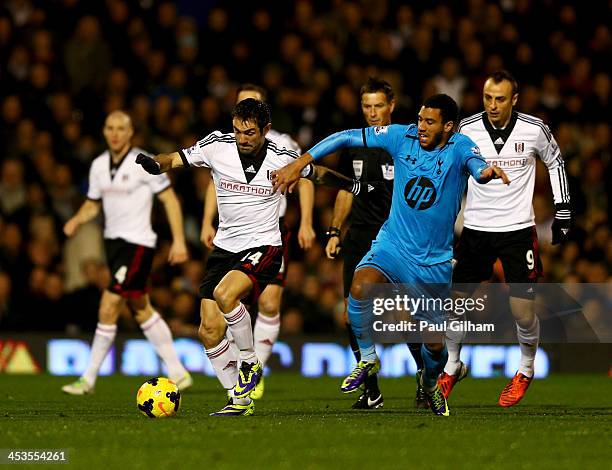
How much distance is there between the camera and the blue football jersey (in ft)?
29.9

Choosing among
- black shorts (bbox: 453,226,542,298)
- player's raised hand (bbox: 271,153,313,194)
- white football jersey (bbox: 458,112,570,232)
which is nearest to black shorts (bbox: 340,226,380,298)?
black shorts (bbox: 453,226,542,298)

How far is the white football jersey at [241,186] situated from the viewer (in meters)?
9.67

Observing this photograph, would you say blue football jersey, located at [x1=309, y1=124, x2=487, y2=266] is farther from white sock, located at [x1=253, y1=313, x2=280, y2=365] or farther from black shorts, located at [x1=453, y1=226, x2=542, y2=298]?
white sock, located at [x1=253, y1=313, x2=280, y2=365]

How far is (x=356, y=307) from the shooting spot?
9281 mm

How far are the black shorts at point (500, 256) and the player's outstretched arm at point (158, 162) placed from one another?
8.49 feet

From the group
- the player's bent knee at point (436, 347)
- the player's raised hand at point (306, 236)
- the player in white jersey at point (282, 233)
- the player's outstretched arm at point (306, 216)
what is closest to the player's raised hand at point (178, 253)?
the player in white jersey at point (282, 233)

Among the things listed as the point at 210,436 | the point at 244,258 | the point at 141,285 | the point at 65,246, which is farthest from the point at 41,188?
the point at 210,436

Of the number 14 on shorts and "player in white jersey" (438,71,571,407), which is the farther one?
"player in white jersey" (438,71,571,407)

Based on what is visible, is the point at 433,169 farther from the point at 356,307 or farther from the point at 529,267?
the point at 529,267

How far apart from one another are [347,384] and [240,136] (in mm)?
1893

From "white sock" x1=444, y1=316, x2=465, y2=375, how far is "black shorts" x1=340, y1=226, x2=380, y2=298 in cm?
91

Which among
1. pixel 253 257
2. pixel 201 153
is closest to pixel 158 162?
pixel 201 153

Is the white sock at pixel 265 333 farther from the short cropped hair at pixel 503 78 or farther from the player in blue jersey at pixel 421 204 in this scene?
the short cropped hair at pixel 503 78

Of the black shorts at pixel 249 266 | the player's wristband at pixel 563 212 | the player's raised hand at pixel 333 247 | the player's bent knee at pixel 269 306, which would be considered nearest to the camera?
the black shorts at pixel 249 266
